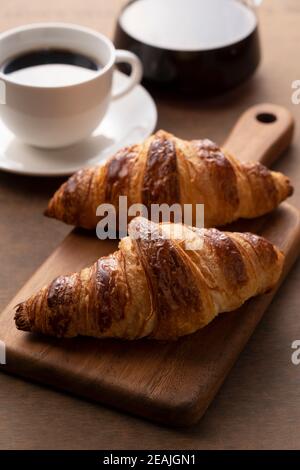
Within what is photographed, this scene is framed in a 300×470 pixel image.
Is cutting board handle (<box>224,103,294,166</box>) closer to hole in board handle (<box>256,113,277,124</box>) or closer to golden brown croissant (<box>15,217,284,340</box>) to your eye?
hole in board handle (<box>256,113,277,124</box>)

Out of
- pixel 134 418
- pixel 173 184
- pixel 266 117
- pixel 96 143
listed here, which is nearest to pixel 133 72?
pixel 96 143

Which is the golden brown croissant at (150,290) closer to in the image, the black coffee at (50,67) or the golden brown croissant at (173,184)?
the golden brown croissant at (173,184)

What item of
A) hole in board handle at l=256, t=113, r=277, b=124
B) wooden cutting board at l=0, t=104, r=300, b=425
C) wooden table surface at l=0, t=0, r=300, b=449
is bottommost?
wooden table surface at l=0, t=0, r=300, b=449

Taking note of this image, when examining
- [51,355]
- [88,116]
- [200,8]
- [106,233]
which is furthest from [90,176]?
[200,8]

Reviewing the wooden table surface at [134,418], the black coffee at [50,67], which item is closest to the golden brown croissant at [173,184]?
the wooden table surface at [134,418]

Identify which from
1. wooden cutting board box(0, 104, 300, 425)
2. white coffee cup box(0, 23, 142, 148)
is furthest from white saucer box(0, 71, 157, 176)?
wooden cutting board box(0, 104, 300, 425)

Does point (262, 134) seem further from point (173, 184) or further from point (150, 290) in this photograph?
point (150, 290)

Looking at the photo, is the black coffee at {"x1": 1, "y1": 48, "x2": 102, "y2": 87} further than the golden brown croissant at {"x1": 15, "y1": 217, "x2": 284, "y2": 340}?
Yes
